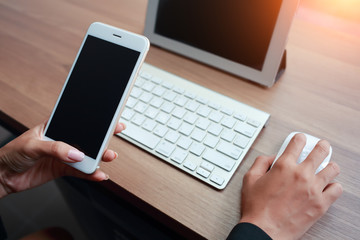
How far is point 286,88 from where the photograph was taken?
64cm

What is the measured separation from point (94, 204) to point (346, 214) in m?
0.59

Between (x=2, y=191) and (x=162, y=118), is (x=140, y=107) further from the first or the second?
(x=2, y=191)

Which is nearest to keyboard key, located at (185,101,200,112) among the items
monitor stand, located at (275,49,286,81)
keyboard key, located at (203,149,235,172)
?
keyboard key, located at (203,149,235,172)

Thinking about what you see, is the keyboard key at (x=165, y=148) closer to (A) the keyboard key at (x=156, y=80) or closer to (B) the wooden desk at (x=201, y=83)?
(B) the wooden desk at (x=201, y=83)

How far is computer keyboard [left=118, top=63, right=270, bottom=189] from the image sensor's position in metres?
0.49

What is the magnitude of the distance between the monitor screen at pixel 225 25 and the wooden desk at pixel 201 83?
54mm

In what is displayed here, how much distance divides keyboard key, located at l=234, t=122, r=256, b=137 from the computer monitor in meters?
0.14

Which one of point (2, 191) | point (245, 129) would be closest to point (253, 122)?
point (245, 129)

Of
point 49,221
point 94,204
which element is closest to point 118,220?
point 94,204

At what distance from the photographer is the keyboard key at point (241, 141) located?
1.66 feet

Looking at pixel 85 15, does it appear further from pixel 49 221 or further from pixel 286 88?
pixel 49 221

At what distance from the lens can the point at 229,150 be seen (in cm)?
50

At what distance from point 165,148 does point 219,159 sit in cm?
10

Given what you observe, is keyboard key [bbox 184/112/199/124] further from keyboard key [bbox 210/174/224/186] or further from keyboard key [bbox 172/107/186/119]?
keyboard key [bbox 210/174/224/186]
